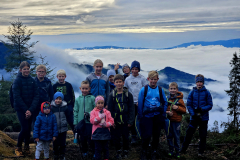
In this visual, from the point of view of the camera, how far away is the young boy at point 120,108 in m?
6.30

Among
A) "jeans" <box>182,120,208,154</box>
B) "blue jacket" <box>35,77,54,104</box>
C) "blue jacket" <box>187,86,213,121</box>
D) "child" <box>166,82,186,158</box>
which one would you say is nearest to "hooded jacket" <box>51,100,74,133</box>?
"blue jacket" <box>35,77,54,104</box>

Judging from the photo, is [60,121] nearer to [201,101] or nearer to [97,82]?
[97,82]

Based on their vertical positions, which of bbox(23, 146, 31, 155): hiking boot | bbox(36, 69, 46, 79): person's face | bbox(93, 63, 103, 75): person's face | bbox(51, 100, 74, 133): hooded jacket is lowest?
bbox(23, 146, 31, 155): hiking boot

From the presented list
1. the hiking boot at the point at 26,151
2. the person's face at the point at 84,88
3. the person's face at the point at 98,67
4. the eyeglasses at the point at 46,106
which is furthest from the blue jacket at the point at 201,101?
the hiking boot at the point at 26,151

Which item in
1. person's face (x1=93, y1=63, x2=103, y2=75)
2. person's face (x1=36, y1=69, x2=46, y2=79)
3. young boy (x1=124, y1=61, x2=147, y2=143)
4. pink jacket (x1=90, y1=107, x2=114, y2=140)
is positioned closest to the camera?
pink jacket (x1=90, y1=107, x2=114, y2=140)

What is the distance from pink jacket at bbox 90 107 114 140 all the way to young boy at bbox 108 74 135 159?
1.13 feet

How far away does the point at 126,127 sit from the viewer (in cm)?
645

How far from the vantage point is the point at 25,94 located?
6.66 metres

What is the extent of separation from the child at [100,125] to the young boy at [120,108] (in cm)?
34

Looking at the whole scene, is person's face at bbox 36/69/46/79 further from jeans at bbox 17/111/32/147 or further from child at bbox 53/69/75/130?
jeans at bbox 17/111/32/147

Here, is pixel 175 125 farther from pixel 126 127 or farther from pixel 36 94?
pixel 36 94

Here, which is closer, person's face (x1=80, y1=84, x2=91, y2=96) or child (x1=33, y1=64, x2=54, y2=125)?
person's face (x1=80, y1=84, x2=91, y2=96)

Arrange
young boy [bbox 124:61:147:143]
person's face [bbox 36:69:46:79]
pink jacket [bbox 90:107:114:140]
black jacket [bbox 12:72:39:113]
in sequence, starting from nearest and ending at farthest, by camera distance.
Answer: pink jacket [bbox 90:107:114:140] < black jacket [bbox 12:72:39:113] < person's face [bbox 36:69:46:79] < young boy [bbox 124:61:147:143]

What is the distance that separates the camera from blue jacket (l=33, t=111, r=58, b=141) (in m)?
6.07
